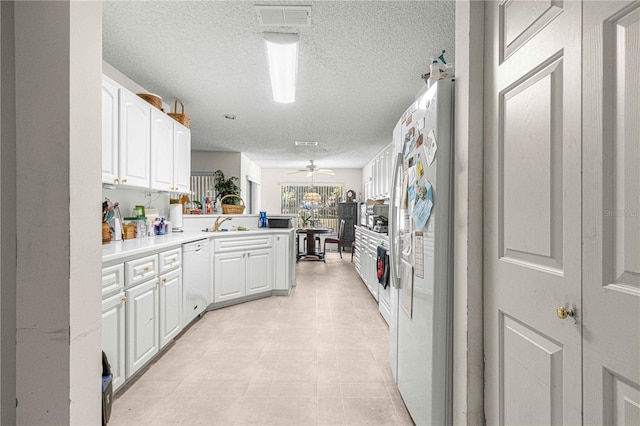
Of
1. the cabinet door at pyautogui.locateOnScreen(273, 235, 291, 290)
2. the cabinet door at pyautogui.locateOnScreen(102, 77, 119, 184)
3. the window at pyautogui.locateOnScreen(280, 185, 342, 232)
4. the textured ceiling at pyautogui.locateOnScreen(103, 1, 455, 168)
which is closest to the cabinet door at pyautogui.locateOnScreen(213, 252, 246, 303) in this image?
the cabinet door at pyautogui.locateOnScreen(273, 235, 291, 290)

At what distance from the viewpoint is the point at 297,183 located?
9.23 meters

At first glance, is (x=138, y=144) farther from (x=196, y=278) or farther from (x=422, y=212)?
(x=422, y=212)

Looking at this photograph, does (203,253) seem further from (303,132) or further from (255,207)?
(255,207)

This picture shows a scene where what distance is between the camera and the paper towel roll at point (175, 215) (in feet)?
11.9

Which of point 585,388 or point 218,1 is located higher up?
point 218,1

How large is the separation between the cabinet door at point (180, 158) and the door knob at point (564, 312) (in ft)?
11.1

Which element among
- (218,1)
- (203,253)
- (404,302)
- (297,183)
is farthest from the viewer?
(297,183)

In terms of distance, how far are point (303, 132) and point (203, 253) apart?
2596 mm

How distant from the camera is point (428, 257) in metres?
1.45

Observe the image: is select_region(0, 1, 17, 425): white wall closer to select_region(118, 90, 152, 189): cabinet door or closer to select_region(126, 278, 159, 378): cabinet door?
select_region(126, 278, 159, 378): cabinet door

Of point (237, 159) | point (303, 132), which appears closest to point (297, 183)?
point (237, 159)

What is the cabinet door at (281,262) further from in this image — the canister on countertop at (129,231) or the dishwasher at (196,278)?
the canister on countertop at (129,231)

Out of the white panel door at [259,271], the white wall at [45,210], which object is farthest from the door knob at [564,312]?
the white panel door at [259,271]

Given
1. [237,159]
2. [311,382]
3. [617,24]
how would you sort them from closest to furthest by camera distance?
[617,24] → [311,382] → [237,159]
